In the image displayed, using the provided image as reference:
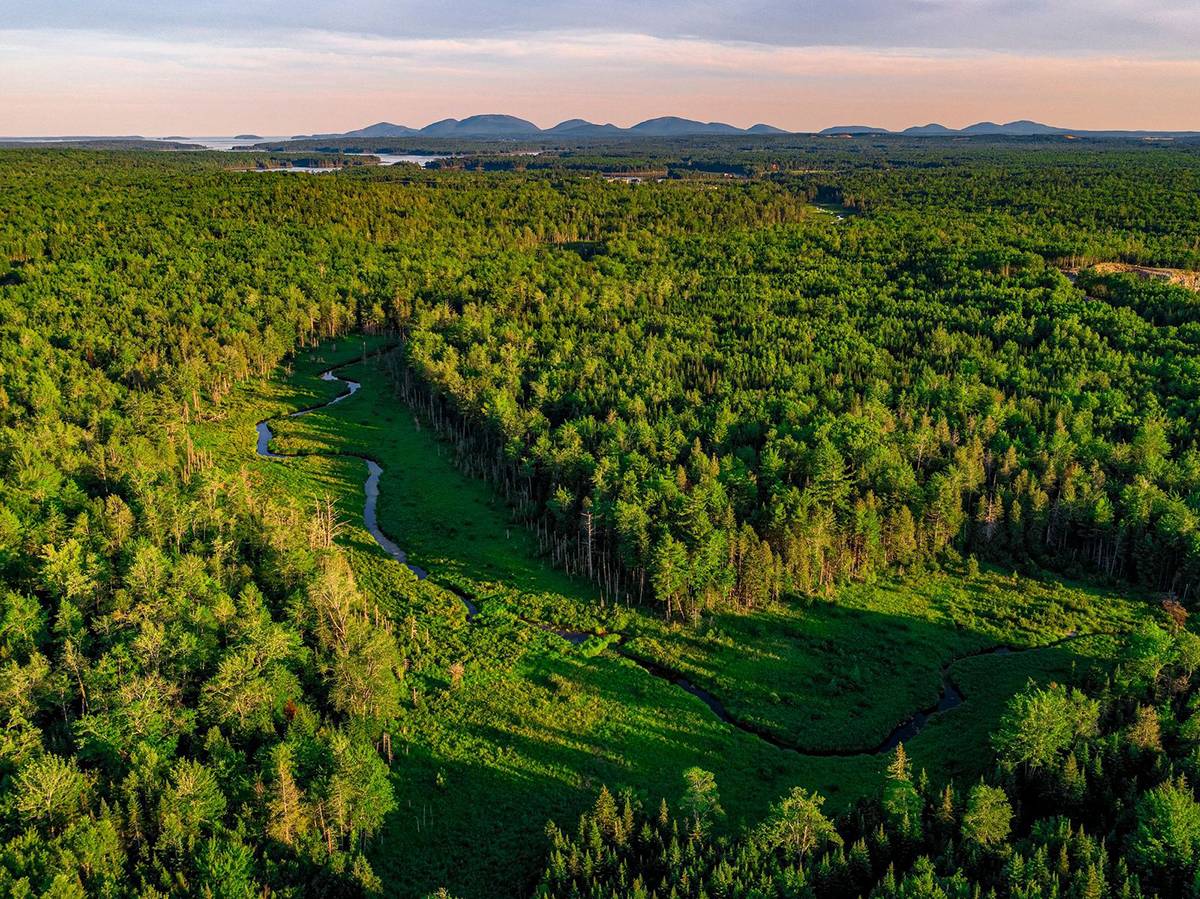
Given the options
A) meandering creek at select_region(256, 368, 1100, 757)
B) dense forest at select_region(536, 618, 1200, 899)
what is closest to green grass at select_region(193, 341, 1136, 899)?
meandering creek at select_region(256, 368, 1100, 757)

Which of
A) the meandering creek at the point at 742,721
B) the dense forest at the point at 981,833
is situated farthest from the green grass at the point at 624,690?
the dense forest at the point at 981,833

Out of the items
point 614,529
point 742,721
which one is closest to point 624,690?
point 742,721

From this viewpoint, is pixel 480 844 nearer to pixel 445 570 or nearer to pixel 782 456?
pixel 445 570

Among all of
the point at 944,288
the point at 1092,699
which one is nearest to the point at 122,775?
the point at 1092,699

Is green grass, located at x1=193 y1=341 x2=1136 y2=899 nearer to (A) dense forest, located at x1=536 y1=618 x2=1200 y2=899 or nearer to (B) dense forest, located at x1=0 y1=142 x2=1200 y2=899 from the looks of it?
(B) dense forest, located at x1=0 y1=142 x2=1200 y2=899

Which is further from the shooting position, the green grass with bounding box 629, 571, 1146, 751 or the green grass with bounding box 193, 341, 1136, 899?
the green grass with bounding box 629, 571, 1146, 751

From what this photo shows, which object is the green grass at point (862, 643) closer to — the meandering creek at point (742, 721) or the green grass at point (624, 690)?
the green grass at point (624, 690)

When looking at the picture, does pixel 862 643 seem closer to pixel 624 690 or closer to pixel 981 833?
pixel 624 690
